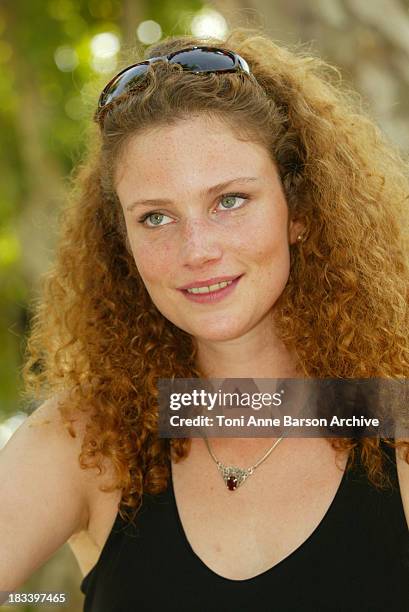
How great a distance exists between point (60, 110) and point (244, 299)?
5.73 meters

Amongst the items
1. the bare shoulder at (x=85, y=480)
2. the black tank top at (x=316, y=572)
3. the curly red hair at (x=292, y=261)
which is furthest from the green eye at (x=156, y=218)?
the black tank top at (x=316, y=572)

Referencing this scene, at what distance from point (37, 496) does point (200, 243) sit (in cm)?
80

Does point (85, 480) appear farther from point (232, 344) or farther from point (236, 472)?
point (232, 344)

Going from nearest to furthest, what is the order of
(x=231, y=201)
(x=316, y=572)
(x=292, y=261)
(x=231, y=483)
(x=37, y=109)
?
1. (x=316, y=572)
2. (x=231, y=201)
3. (x=231, y=483)
4. (x=292, y=261)
5. (x=37, y=109)

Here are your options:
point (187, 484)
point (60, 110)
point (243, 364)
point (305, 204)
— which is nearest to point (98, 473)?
point (187, 484)

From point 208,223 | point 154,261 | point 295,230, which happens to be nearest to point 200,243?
point 208,223

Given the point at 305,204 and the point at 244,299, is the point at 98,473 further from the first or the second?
the point at 305,204

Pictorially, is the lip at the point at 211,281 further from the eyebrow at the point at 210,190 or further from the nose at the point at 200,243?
the eyebrow at the point at 210,190

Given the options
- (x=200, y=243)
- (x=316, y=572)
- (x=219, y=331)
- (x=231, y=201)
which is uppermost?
(x=231, y=201)

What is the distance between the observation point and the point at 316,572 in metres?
2.14

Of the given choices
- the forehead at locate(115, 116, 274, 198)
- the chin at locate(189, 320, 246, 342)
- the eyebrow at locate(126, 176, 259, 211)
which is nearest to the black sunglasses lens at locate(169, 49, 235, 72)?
the forehead at locate(115, 116, 274, 198)

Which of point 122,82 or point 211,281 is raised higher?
point 122,82

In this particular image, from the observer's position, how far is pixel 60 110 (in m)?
7.63

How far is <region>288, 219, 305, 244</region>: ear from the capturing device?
2436 mm
